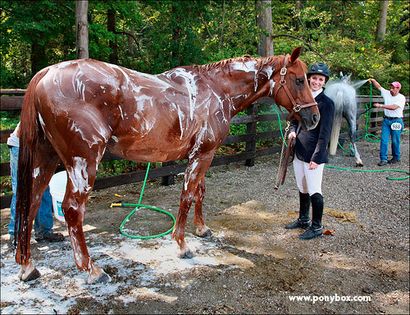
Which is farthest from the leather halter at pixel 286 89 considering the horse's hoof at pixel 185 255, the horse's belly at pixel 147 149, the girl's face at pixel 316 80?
the horse's hoof at pixel 185 255

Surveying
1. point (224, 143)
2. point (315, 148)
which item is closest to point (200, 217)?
point (315, 148)

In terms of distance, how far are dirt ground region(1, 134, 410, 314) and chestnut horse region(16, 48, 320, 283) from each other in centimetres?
24

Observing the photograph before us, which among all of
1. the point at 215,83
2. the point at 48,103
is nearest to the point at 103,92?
the point at 48,103

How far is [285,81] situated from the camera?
328 centimetres

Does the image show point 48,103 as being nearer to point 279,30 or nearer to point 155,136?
point 155,136

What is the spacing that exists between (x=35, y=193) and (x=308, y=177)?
104 inches

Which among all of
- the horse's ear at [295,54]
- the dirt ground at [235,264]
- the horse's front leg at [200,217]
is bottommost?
the dirt ground at [235,264]

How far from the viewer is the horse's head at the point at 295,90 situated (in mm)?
3254

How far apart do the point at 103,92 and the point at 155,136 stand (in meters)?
0.56

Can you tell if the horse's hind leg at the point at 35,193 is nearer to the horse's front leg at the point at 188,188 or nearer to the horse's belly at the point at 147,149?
the horse's belly at the point at 147,149

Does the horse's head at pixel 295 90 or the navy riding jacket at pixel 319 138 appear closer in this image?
the horse's head at pixel 295 90

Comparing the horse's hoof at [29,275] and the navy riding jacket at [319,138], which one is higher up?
the navy riding jacket at [319,138]

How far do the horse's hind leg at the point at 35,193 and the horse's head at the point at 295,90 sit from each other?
6.99ft

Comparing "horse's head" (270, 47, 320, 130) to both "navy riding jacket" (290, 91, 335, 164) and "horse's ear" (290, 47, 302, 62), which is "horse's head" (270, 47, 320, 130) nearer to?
"horse's ear" (290, 47, 302, 62)
